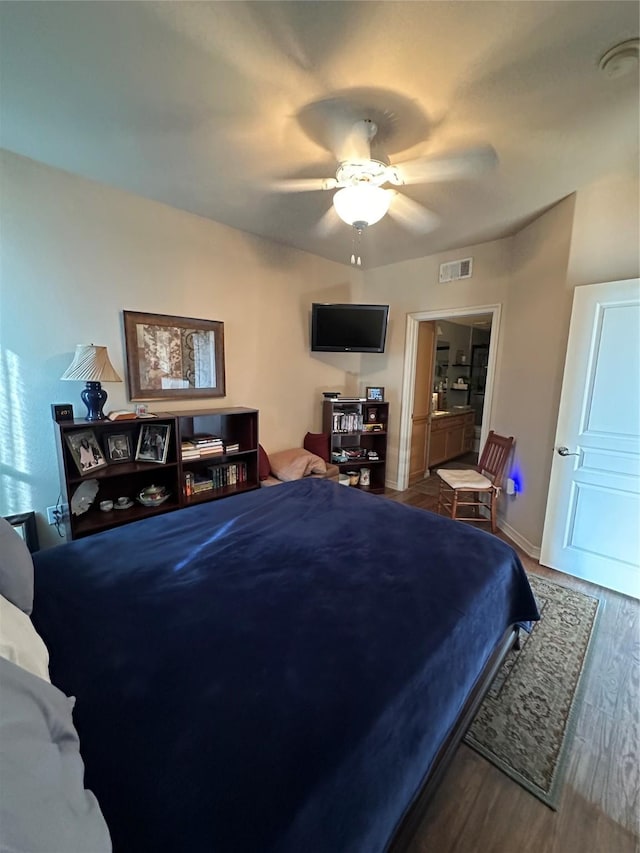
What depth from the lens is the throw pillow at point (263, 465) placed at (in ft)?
10.6

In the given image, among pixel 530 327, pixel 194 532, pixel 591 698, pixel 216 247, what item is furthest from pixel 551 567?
pixel 216 247

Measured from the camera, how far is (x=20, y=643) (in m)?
0.87

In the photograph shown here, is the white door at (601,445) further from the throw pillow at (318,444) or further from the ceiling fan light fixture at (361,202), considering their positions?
the throw pillow at (318,444)

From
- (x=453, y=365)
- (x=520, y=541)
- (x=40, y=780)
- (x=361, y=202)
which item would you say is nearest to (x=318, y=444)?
(x=520, y=541)

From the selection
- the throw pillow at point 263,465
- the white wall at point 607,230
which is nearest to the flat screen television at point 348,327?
the throw pillow at point 263,465

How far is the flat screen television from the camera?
11.8 ft

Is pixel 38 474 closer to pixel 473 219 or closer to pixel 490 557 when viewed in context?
pixel 490 557

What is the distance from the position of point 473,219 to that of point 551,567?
2.79 meters

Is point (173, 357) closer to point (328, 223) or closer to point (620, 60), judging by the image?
point (328, 223)

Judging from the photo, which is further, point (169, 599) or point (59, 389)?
point (59, 389)

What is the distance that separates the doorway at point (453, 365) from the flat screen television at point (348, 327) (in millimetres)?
552

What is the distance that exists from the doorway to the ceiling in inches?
53.6

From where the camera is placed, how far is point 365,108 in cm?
163

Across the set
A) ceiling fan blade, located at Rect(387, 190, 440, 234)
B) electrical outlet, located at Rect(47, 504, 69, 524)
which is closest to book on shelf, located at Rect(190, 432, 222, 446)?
electrical outlet, located at Rect(47, 504, 69, 524)
